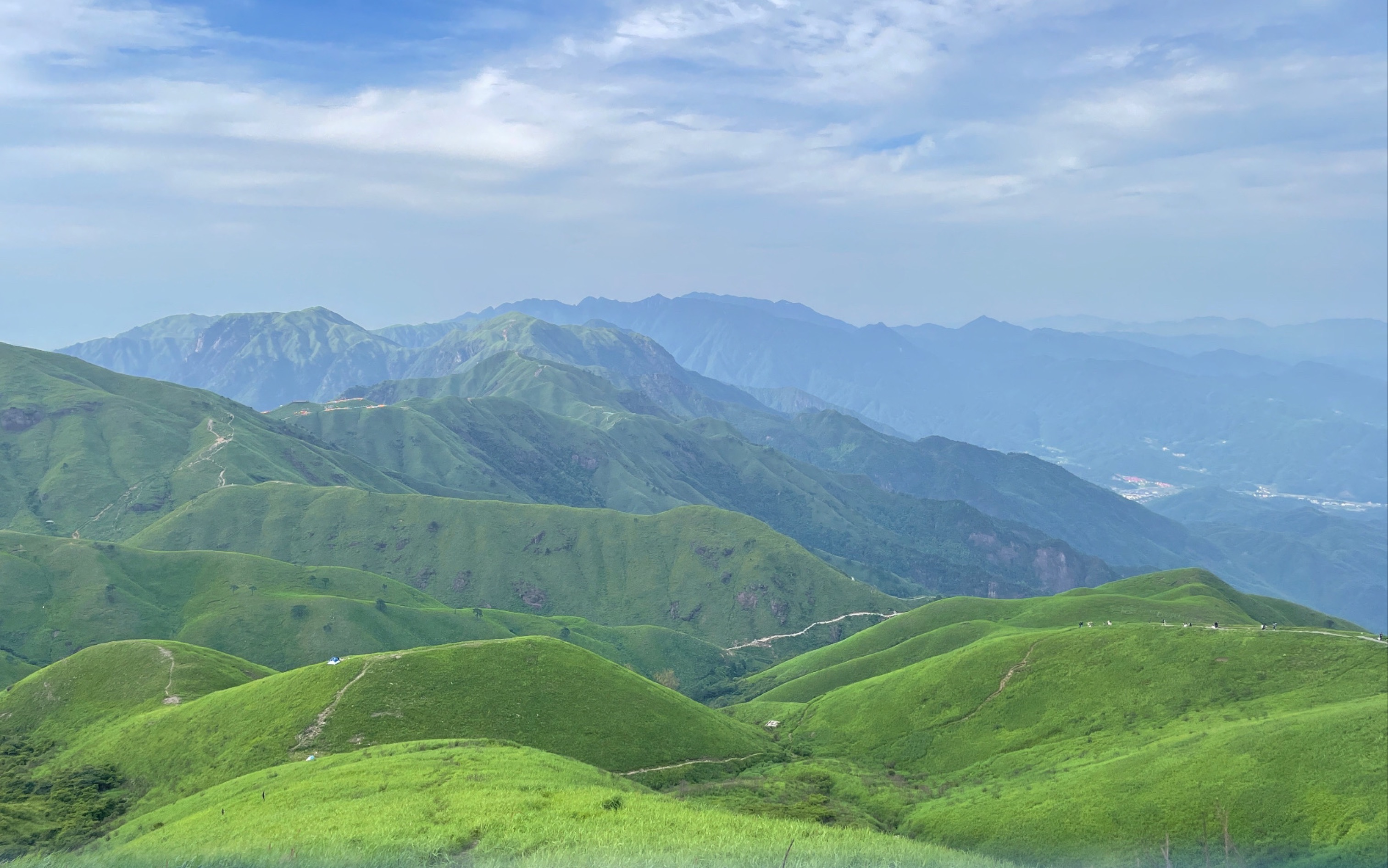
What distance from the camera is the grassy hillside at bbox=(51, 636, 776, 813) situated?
98000mm

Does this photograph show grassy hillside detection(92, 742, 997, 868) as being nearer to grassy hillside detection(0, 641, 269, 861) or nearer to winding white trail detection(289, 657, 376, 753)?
grassy hillside detection(0, 641, 269, 861)

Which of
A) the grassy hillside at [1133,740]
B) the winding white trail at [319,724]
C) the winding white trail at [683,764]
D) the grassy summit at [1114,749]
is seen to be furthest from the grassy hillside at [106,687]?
the grassy hillside at [1133,740]

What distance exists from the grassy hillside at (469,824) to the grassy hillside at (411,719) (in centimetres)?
1308

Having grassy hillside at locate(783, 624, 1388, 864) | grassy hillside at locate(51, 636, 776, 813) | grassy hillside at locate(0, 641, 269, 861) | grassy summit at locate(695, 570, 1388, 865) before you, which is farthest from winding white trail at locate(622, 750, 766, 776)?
grassy hillside at locate(0, 641, 269, 861)

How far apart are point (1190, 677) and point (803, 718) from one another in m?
68.4

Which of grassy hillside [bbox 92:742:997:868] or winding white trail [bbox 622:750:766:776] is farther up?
grassy hillside [bbox 92:742:997:868]

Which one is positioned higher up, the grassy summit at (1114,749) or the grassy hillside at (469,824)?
the grassy hillside at (469,824)

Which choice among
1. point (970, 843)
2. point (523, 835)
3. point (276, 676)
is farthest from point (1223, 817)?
point (276, 676)

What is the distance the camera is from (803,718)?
149 metres

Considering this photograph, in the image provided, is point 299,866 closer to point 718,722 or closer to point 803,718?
point 718,722

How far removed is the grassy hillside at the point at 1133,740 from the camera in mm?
68312

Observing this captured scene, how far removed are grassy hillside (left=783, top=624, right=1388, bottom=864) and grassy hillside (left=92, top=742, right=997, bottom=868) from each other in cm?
3399

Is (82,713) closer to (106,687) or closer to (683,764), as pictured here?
(106,687)

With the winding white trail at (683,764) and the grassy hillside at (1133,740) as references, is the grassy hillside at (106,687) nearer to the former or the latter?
the winding white trail at (683,764)
